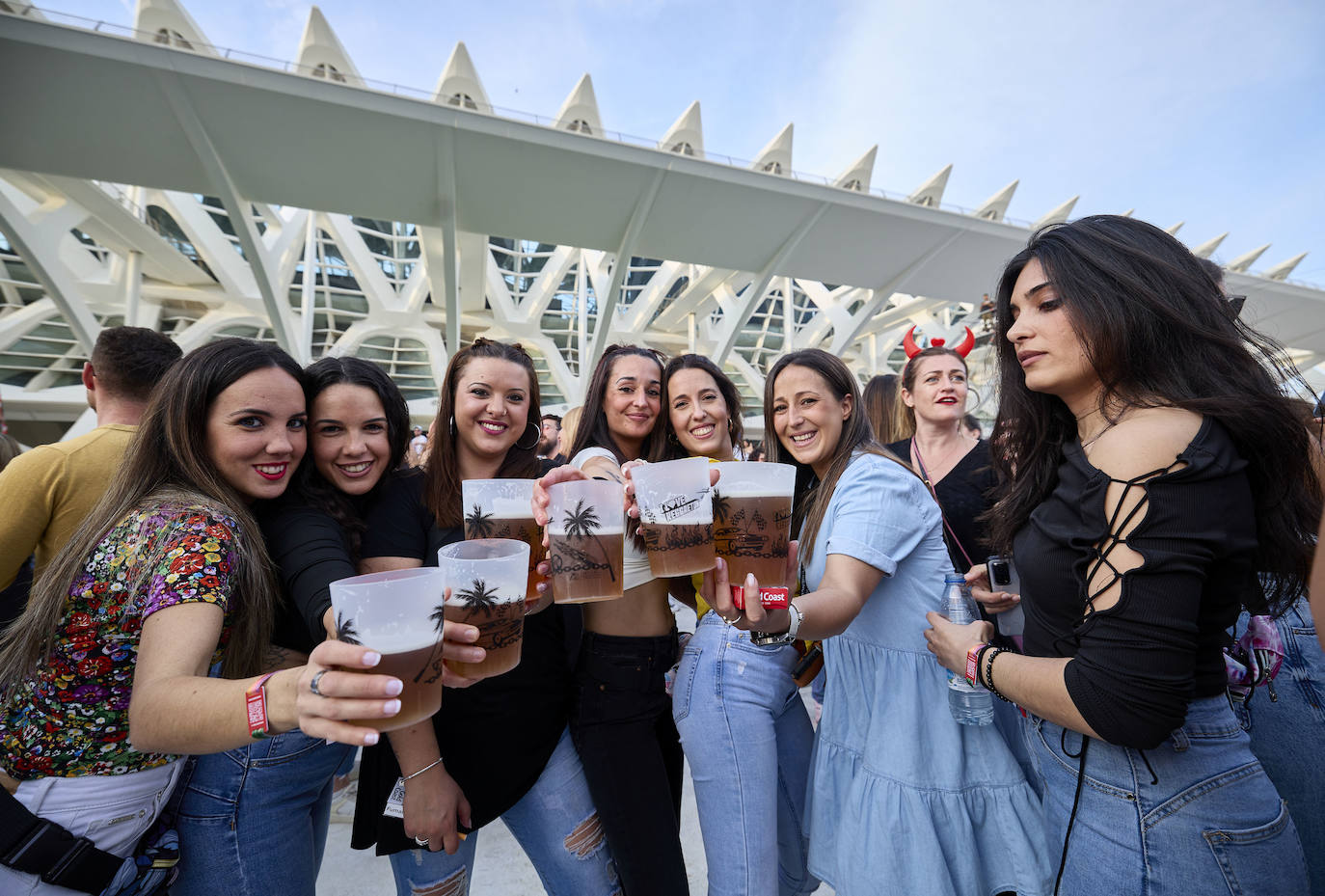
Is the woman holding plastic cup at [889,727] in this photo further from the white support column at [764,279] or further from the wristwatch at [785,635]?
the white support column at [764,279]

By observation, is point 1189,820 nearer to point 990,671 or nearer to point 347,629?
point 990,671

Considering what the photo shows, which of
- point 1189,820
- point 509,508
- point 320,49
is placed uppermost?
point 320,49

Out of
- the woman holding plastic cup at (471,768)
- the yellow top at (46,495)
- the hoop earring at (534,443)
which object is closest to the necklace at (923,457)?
the hoop earring at (534,443)

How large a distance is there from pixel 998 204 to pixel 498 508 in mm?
24100

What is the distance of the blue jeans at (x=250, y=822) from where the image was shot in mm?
1390

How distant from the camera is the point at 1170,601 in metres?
0.97

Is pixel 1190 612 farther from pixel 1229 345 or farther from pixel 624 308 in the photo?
pixel 624 308

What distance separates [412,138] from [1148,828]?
1461 cm

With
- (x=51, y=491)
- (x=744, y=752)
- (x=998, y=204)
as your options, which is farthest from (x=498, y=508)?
(x=998, y=204)

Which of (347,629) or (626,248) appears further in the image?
(626,248)

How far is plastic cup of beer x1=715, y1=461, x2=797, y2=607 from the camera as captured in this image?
4.21ft

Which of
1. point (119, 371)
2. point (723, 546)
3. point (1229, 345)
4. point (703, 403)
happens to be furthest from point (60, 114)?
point (1229, 345)

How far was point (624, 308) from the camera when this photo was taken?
25.0 meters

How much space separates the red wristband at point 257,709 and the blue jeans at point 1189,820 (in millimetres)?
1655
